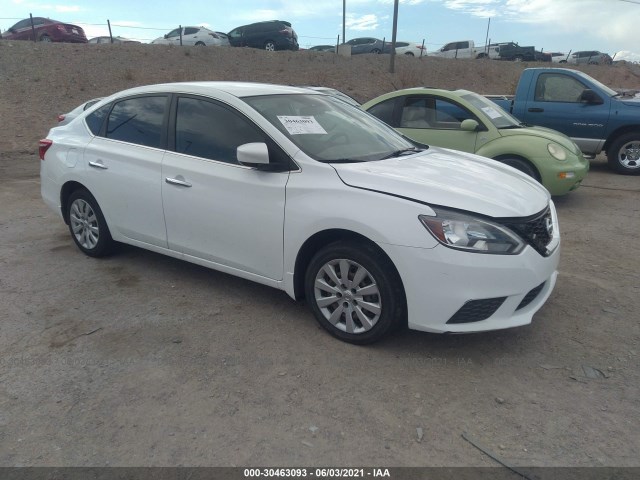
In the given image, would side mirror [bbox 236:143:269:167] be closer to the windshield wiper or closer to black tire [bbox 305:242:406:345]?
black tire [bbox 305:242:406:345]

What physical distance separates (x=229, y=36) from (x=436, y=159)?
26975 mm

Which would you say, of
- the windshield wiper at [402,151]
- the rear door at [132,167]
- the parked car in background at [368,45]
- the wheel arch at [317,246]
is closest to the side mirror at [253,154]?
the wheel arch at [317,246]

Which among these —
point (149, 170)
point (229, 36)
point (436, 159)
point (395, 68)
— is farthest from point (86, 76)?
point (436, 159)

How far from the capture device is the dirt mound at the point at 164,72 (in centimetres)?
1652

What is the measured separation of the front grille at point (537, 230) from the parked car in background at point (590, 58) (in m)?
43.9

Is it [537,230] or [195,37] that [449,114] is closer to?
[537,230]

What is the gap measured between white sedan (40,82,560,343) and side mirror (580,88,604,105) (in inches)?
237

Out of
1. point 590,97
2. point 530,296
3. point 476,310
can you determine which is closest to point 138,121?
point 476,310

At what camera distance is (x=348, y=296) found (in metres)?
3.51

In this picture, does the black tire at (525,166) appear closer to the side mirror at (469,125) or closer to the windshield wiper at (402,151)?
the side mirror at (469,125)

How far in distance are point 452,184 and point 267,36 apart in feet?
86.8

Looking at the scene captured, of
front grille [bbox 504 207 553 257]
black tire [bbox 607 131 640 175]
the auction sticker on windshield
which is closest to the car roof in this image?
the auction sticker on windshield

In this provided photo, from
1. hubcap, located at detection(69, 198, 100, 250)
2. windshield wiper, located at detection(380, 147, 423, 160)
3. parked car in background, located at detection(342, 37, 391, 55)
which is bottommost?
hubcap, located at detection(69, 198, 100, 250)

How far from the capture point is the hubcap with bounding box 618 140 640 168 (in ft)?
30.1
